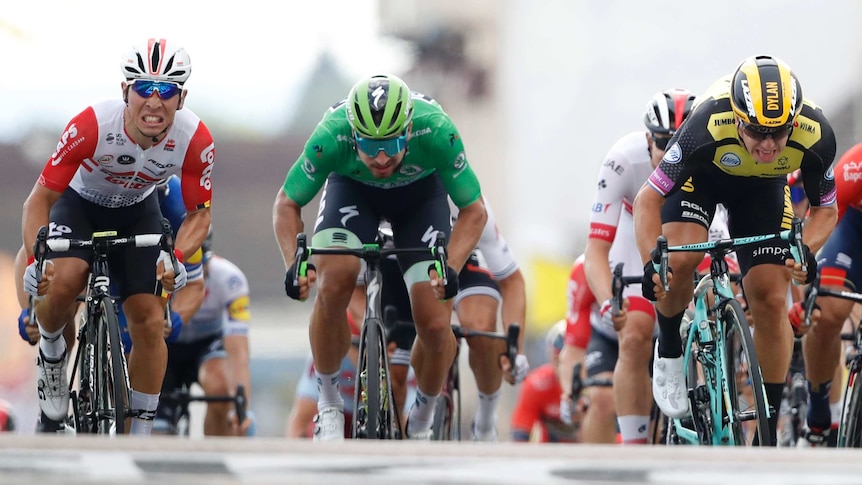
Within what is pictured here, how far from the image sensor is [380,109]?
23.7 feet

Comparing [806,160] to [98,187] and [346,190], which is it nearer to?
[346,190]

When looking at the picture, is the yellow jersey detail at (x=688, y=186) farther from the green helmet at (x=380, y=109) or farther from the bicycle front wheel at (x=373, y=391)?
the bicycle front wheel at (x=373, y=391)

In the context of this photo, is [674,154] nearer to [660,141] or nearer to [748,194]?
[748,194]

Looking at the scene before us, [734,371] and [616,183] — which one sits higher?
[616,183]

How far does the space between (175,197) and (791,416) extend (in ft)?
14.2

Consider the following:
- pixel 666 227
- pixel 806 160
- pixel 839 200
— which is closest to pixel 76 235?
pixel 666 227

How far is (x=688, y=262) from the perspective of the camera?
7367 millimetres

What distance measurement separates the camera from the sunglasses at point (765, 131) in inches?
267

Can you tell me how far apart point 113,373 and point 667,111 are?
3.51m

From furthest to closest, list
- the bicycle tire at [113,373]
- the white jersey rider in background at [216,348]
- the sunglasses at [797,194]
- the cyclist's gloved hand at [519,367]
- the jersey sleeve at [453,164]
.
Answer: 1. the white jersey rider in background at [216,348]
2. the sunglasses at [797,194]
3. the cyclist's gloved hand at [519,367]
4. the jersey sleeve at [453,164]
5. the bicycle tire at [113,373]

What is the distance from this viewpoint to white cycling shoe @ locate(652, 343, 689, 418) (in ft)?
24.7

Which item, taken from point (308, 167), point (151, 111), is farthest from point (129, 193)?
point (308, 167)

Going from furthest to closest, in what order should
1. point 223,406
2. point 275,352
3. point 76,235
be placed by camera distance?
point 275,352, point 223,406, point 76,235

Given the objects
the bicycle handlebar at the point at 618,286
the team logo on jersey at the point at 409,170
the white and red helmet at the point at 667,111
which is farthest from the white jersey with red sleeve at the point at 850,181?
the team logo on jersey at the point at 409,170
